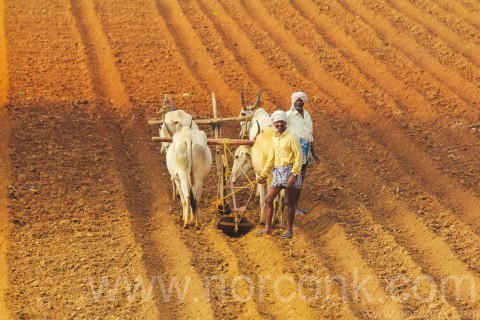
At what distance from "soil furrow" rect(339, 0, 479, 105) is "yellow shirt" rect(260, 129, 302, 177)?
7.12 meters

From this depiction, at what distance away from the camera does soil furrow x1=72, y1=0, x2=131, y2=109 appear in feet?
53.7

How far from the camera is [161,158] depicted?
1373 centimetres

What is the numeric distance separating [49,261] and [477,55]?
10.9 meters

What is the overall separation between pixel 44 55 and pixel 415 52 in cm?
780

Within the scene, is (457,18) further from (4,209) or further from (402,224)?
(4,209)

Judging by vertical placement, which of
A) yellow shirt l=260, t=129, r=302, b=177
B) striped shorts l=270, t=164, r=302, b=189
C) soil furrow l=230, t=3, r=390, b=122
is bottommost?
soil furrow l=230, t=3, r=390, b=122

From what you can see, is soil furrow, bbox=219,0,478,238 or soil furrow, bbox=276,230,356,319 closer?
soil furrow, bbox=276,230,356,319

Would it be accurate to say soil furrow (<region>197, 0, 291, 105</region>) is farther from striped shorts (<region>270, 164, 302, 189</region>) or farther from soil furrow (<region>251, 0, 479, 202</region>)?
striped shorts (<region>270, 164, 302, 189</region>)

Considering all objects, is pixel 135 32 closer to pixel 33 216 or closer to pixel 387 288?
pixel 33 216

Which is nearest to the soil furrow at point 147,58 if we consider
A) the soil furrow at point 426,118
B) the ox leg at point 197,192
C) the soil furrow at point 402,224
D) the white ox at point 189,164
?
the soil furrow at point 426,118

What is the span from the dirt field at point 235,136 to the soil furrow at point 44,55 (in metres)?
0.06

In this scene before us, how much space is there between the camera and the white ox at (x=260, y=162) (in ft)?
34.0

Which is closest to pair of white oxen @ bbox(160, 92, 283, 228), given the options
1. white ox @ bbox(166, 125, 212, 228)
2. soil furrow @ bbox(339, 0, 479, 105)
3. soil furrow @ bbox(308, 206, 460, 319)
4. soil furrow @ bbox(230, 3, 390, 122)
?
white ox @ bbox(166, 125, 212, 228)

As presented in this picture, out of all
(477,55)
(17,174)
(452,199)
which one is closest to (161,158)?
(17,174)
